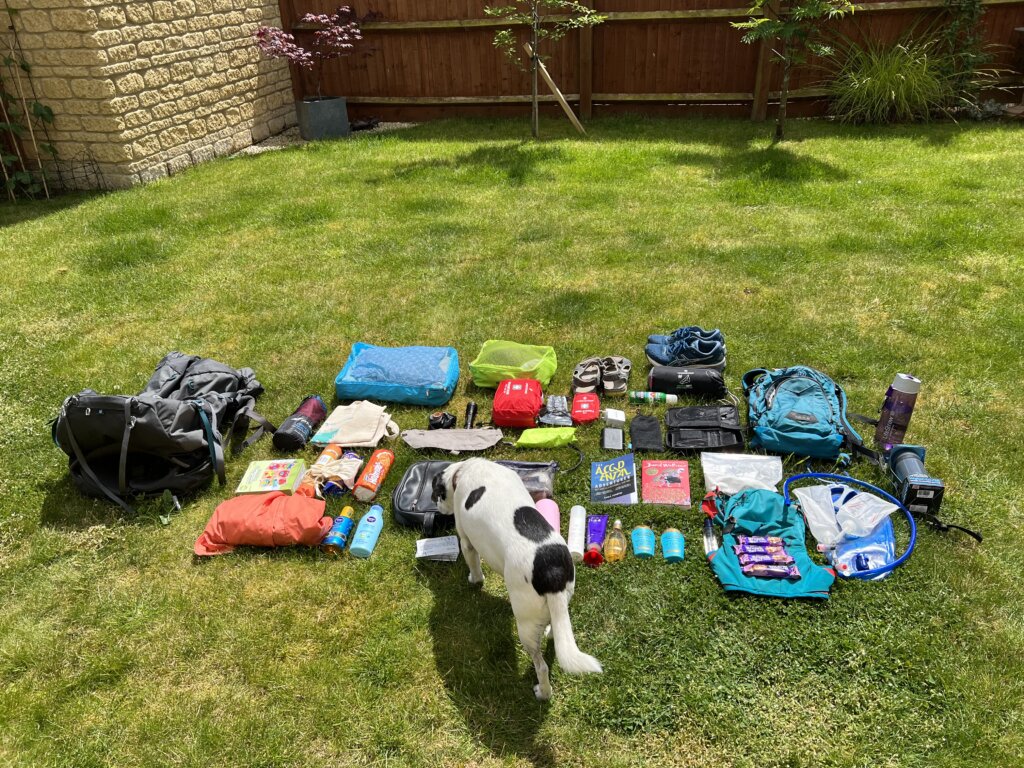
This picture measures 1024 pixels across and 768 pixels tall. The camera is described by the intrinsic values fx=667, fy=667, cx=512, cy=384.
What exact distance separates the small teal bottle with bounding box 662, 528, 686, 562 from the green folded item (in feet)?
3.13

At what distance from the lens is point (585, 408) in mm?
4516

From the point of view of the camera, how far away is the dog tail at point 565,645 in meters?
2.38

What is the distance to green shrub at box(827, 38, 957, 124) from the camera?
970 cm

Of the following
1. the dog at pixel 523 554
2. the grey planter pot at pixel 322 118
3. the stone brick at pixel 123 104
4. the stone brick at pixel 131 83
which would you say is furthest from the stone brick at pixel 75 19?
the dog at pixel 523 554

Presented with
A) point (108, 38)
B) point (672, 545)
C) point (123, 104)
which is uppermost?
point (108, 38)

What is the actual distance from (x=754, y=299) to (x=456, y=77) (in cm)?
822

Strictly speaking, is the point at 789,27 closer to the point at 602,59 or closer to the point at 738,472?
the point at 602,59

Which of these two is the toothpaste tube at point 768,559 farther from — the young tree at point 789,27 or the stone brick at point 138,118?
the stone brick at point 138,118

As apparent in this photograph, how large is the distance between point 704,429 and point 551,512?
4.06 ft

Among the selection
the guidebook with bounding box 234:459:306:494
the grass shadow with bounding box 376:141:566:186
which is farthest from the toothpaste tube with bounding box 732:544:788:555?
the grass shadow with bounding box 376:141:566:186

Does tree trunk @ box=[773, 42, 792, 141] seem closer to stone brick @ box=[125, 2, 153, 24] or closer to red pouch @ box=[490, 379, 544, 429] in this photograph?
red pouch @ box=[490, 379, 544, 429]

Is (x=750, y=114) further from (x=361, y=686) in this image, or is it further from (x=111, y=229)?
(x=361, y=686)

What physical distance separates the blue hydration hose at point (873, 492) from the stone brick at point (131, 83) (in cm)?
909

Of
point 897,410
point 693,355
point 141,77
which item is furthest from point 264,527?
point 141,77
